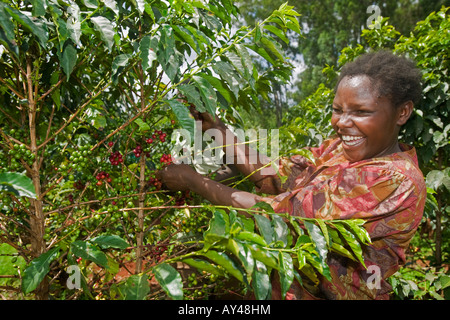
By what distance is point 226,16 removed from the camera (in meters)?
1.37

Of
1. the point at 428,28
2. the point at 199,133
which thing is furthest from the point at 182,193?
the point at 428,28

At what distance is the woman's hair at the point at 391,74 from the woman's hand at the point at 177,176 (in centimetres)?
81

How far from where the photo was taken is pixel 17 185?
2.41 feet

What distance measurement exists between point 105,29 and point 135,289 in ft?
2.42

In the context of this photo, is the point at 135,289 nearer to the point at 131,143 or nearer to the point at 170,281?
the point at 170,281

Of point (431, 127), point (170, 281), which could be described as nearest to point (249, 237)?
point (170, 281)

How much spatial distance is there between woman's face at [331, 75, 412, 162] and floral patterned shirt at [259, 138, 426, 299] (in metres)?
0.06

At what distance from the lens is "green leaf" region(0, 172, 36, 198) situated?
73 cm

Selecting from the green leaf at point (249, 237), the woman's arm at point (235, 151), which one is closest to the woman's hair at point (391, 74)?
the woman's arm at point (235, 151)

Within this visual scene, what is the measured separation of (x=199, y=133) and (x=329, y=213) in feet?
2.34

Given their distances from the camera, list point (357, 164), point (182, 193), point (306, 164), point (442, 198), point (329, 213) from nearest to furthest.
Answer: point (329, 213), point (357, 164), point (182, 193), point (306, 164), point (442, 198)

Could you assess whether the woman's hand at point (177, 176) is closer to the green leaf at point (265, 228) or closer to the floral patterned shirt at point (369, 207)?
the floral patterned shirt at point (369, 207)

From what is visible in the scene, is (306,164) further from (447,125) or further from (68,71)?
(447,125)
